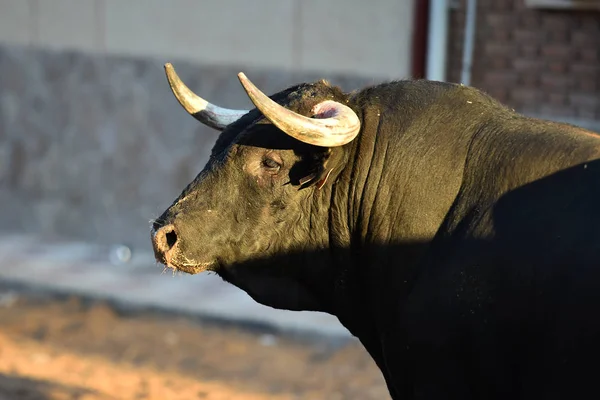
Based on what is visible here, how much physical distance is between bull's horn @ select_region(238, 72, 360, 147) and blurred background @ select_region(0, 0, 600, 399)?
11.4 ft

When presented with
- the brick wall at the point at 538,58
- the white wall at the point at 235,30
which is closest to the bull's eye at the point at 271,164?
the brick wall at the point at 538,58

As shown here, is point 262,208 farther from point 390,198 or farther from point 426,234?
point 426,234

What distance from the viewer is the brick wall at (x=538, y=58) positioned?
790cm

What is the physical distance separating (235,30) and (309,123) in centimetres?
602

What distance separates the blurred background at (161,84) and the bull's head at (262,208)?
2.92m

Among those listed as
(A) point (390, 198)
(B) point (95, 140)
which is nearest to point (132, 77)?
(B) point (95, 140)

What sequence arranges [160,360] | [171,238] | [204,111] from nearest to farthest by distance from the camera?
[171,238] < [204,111] < [160,360]

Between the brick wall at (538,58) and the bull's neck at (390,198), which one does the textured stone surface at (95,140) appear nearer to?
the brick wall at (538,58)

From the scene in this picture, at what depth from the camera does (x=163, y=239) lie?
155 inches

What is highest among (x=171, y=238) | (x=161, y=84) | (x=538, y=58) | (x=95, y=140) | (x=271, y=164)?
(x=271, y=164)

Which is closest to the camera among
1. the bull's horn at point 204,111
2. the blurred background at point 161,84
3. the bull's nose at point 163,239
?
the bull's nose at point 163,239

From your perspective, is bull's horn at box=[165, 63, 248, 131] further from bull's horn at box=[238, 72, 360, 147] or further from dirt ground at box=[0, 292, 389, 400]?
→ dirt ground at box=[0, 292, 389, 400]

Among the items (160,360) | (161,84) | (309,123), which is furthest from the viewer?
(161,84)

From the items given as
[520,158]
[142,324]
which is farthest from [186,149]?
[520,158]
